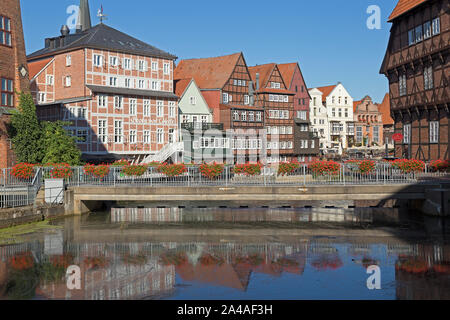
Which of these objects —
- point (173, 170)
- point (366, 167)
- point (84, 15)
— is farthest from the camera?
point (84, 15)

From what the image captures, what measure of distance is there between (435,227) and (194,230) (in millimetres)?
12152

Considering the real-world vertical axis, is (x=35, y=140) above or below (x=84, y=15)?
below

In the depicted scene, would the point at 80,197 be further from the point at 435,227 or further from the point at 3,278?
the point at 435,227

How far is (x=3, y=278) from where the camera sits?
17.5m

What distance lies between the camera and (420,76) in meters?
45.2

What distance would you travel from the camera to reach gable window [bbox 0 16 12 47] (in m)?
35.9

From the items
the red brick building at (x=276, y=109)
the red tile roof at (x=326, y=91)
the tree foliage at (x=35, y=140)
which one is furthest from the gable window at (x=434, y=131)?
the red tile roof at (x=326, y=91)

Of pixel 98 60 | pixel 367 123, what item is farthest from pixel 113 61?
A: pixel 367 123

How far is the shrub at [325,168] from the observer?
30.6 m

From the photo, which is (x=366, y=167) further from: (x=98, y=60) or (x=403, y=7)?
(x=98, y=60)

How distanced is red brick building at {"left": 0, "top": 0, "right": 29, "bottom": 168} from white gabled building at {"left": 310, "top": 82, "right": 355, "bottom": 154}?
64460 millimetres

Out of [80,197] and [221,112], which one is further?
[221,112]

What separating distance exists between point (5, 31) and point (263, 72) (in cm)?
4440
